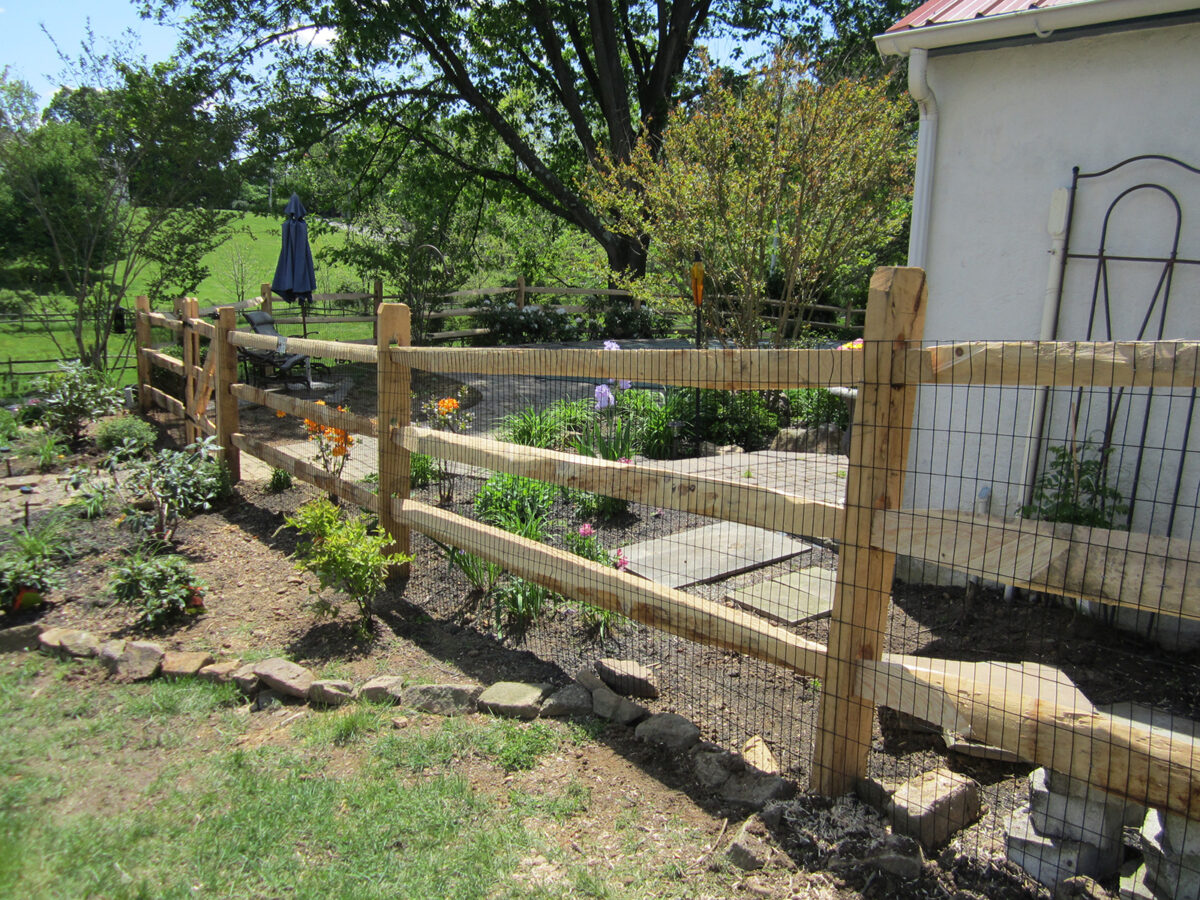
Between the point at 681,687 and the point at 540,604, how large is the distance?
39.0 inches

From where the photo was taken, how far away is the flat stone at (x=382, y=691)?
3455mm

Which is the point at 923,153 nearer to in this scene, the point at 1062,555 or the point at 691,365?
the point at 691,365

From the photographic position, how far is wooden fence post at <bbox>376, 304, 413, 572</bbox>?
4.65m

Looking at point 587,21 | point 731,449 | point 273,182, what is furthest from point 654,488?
point 587,21

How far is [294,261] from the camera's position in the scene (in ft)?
38.1

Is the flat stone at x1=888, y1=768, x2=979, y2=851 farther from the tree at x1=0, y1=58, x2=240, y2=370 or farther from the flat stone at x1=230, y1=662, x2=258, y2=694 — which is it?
the tree at x1=0, y1=58, x2=240, y2=370

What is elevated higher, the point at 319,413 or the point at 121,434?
the point at 319,413

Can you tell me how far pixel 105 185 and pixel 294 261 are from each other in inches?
94.9

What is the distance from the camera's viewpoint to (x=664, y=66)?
1803cm

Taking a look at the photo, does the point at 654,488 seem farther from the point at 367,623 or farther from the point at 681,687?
the point at 367,623

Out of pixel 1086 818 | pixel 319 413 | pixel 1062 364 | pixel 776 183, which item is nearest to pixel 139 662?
pixel 319 413

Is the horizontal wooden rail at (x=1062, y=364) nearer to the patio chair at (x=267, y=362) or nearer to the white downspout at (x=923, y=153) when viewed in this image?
the white downspout at (x=923, y=153)

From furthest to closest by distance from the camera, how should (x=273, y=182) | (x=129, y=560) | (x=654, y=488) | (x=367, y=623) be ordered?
(x=273, y=182) < (x=129, y=560) < (x=367, y=623) < (x=654, y=488)

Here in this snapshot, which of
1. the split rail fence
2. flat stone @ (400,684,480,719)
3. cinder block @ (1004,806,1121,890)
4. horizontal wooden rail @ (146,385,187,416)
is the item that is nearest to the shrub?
horizontal wooden rail @ (146,385,187,416)
